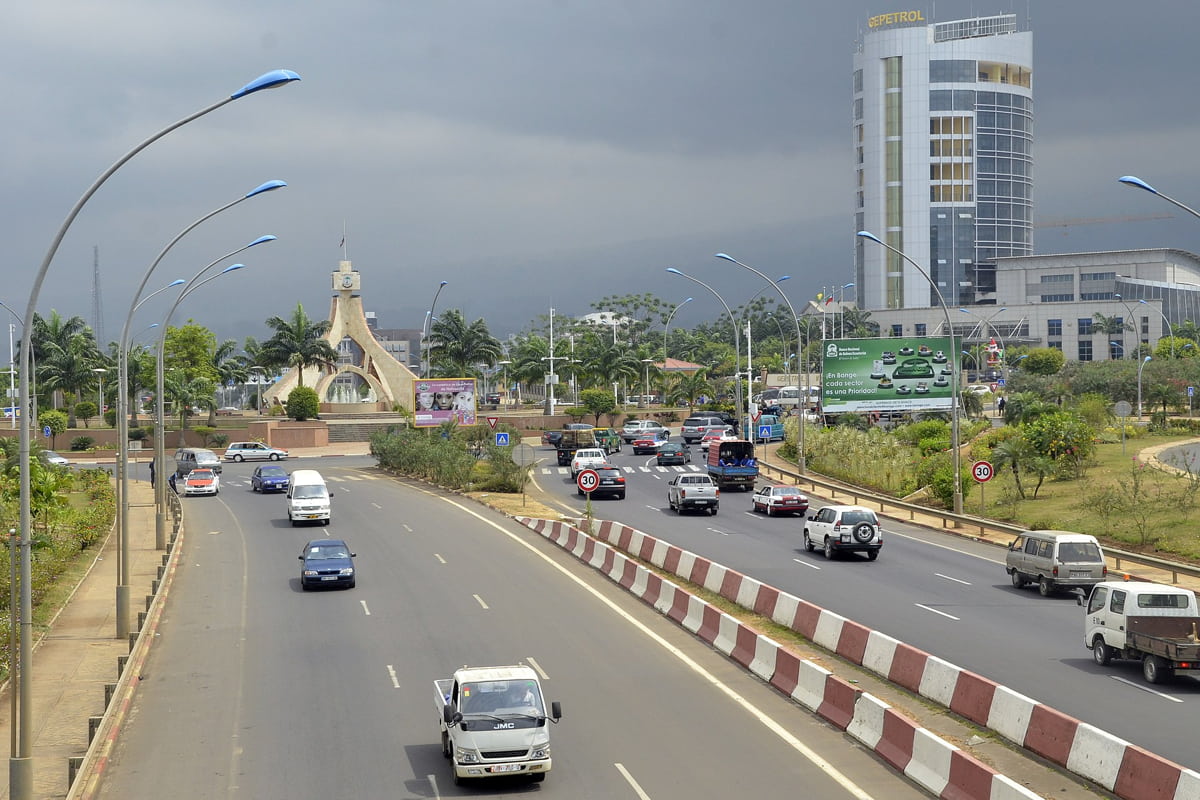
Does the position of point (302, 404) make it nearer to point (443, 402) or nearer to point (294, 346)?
point (294, 346)

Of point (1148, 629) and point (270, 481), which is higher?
point (1148, 629)

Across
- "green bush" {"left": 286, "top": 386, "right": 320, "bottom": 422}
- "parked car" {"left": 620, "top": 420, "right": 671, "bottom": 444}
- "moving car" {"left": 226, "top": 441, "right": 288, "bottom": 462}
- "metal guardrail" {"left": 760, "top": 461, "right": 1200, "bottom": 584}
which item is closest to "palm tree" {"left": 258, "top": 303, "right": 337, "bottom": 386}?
"green bush" {"left": 286, "top": 386, "right": 320, "bottom": 422}

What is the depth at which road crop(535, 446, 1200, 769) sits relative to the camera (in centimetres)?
1864

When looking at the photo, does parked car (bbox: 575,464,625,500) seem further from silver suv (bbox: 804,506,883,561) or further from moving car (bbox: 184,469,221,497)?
moving car (bbox: 184,469,221,497)

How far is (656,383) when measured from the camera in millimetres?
130250

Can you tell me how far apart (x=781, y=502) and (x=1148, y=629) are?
90.2 feet

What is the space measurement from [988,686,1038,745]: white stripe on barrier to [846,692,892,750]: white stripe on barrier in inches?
56.8

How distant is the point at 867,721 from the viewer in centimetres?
1705

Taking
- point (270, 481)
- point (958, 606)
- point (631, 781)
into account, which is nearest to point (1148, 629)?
point (958, 606)

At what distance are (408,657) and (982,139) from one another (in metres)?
169

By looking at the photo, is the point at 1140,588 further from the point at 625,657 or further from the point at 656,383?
the point at 656,383

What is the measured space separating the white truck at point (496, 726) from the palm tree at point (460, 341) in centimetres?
9134

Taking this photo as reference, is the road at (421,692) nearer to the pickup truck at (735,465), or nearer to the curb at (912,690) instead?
the curb at (912,690)

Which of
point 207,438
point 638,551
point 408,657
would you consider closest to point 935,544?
Answer: point 638,551
